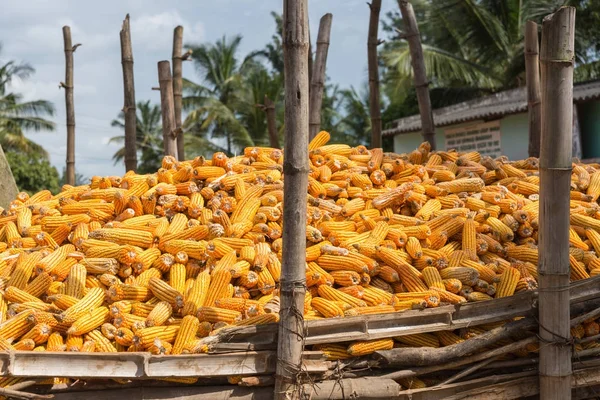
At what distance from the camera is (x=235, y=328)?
374 cm

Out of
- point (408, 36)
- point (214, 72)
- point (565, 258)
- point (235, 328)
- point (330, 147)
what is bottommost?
point (235, 328)

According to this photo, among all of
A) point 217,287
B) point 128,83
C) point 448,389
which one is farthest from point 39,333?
point 128,83

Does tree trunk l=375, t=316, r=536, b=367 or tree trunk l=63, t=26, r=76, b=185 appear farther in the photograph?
tree trunk l=63, t=26, r=76, b=185

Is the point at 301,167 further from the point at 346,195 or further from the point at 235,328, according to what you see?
the point at 346,195

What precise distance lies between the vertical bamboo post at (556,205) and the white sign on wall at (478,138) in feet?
40.2

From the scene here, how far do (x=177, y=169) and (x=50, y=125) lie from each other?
27.6 meters

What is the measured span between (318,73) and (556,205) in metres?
4.25

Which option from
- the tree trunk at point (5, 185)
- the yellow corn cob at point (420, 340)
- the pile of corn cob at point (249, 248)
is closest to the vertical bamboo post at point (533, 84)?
the pile of corn cob at point (249, 248)

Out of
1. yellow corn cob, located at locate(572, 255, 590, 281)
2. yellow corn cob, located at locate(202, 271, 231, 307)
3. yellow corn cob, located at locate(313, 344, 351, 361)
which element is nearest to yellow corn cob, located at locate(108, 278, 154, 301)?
yellow corn cob, located at locate(202, 271, 231, 307)

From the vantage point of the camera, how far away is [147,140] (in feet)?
108

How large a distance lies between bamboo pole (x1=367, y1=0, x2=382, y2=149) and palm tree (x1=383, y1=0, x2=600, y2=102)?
13.4 meters

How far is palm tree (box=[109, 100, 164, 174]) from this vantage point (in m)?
31.4

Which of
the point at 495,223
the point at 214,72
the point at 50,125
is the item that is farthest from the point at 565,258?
the point at 50,125

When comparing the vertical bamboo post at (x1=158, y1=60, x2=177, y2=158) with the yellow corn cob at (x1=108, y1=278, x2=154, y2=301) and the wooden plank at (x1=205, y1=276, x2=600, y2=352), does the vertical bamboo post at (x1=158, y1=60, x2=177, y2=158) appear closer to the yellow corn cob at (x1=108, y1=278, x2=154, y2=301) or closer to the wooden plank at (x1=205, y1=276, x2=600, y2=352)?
the yellow corn cob at (x1=108, y1=278, x2=154, y2=301)
